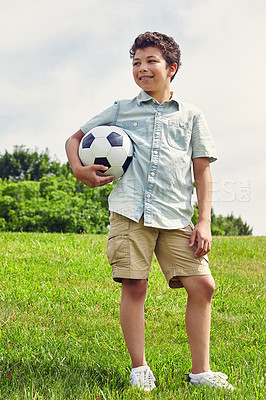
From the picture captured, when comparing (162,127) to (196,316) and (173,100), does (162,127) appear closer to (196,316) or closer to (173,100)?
(173,100)

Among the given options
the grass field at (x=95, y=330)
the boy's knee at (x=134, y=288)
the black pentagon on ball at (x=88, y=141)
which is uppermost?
the black pentagon on ball at (x=88, y=141)

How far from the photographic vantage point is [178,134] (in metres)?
2.94

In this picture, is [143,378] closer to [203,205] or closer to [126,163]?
[203,205]

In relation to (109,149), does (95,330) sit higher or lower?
lower

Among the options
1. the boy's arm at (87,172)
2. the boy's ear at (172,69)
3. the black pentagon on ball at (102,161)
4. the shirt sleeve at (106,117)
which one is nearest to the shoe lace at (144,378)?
the boy's arm at (87,172)

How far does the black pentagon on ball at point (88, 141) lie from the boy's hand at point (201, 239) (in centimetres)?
89

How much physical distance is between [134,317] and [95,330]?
3.88 feet

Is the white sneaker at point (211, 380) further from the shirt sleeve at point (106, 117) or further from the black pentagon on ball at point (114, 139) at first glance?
the shirt sleeve at point (106, 117)

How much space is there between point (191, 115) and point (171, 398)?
5.94ft

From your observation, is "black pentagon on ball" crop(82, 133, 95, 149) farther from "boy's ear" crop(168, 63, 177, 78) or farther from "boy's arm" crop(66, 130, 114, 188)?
"boy's ear" crop(168, 63, 177, 78)

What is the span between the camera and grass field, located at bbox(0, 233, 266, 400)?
279 centimetres

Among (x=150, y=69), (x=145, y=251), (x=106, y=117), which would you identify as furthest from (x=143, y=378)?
(x=150, y=69)

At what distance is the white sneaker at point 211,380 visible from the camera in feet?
9.02

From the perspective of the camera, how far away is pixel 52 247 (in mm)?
6492
